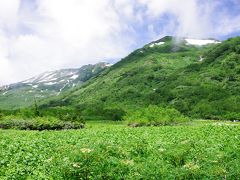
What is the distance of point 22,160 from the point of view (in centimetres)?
2494

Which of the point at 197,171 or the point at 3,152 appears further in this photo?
the point at 3,152

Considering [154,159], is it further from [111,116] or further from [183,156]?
[111,116]

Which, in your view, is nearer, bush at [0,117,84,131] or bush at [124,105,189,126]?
bush at [0,117,84,131]

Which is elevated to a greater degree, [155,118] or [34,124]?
[34,124]

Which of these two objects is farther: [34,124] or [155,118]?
[155,118]

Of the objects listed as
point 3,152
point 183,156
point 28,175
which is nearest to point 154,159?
point 183,156

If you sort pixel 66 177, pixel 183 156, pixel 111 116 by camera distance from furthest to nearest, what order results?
pixel 111 116
pixel 183 156
pixel 66 177

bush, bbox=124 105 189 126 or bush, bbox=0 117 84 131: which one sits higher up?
bush, bbox=0 117 84 131

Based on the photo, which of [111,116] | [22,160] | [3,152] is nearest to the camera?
[22,160]

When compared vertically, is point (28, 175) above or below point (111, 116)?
above

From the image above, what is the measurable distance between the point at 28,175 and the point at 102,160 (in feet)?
13.0

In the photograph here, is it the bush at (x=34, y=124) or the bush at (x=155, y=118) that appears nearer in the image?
the bush at (x=34, y=124)

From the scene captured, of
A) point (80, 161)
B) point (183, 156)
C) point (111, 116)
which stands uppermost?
point (80, 161)

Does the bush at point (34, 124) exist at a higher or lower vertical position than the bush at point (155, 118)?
higher
